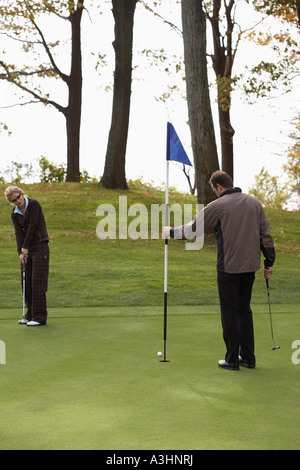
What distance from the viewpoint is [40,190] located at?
2833 centimetres

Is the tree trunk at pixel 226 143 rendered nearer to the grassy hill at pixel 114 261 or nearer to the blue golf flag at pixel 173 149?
the grassy hill at pixel 114 261

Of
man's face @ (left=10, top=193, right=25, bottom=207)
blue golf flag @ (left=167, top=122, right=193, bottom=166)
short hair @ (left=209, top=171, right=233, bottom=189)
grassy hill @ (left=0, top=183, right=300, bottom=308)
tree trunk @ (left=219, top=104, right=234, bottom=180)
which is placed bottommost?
grassy hill @ (left=0, top=183, right=300, bottom=308)

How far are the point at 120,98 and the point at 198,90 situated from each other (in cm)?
682

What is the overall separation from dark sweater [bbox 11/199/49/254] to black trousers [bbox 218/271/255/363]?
3559 millimetres

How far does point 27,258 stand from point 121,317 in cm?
187

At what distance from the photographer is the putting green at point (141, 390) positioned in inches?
183

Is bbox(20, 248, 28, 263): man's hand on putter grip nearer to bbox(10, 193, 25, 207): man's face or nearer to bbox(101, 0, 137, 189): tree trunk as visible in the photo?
bbox(10, 193, 25, 207): man's face

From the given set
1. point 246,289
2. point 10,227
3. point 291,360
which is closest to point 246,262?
point 246,289

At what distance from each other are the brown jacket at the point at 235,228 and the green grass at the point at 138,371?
42.3 inches

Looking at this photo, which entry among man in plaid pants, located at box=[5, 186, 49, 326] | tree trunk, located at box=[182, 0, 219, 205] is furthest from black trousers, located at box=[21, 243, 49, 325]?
tree trunk, located at box=[182, 0, 219, 205]

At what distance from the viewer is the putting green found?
465 centimetres

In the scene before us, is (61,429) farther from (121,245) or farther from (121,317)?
(121,245)

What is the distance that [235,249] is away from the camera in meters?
6.95

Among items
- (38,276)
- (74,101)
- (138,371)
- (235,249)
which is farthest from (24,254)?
(74,101)
